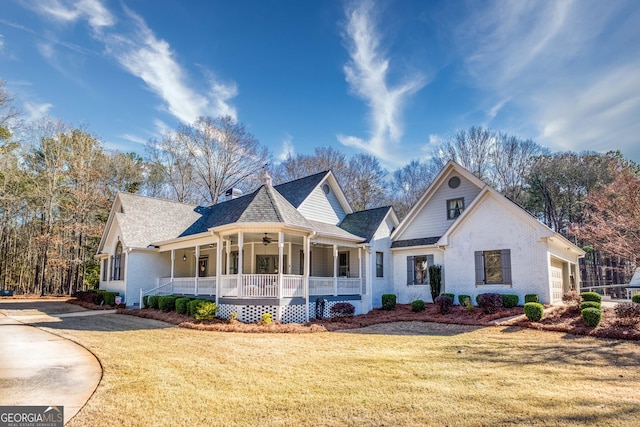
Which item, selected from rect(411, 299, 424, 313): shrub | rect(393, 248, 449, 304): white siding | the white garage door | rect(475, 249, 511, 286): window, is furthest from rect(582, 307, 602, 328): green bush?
rect(393, 248, 449, 304): white siding

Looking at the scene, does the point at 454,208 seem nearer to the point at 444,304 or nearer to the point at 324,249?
the point at 444,304

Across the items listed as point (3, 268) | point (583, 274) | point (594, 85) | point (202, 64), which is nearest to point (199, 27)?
point (202, 64)

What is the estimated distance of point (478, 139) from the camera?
3625 cm

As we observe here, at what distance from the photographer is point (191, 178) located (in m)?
38.1

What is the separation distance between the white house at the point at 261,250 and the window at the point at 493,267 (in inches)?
199

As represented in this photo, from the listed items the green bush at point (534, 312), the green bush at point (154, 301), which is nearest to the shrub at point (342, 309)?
the green bush at point (534, 312)

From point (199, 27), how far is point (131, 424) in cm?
1397

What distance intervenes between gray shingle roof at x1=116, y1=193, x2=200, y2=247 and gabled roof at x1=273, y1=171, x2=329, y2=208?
6966 mm

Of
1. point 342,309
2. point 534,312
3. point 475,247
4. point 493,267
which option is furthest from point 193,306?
point 493,267

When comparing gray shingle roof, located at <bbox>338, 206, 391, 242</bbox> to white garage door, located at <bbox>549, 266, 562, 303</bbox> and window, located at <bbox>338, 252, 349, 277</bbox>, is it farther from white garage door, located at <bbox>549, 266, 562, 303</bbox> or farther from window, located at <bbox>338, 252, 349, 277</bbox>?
white garage door, located at <bbox>549, 266, 562, 303</bbox>

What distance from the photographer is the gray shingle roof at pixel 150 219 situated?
21.8 metres

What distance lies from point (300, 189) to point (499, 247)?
34.0 feet

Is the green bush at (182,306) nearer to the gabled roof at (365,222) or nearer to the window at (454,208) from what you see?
the gabled roof at (365,222)

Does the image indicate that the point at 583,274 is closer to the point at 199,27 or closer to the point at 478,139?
the point at 478,139
